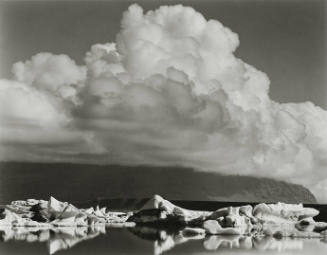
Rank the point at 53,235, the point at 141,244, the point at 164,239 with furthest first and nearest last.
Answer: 1. the point at 53,235
2. the point at 164,239
3. the point at 141,244

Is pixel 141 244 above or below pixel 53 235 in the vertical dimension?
below

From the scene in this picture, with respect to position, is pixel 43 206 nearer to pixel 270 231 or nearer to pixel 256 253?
pixel 270 231

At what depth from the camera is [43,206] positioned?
1520cm

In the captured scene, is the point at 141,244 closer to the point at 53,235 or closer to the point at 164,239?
the point at 164,239

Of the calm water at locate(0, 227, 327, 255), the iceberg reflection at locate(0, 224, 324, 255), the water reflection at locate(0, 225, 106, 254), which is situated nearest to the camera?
the calm water at locate(0, 227, 327, 255)

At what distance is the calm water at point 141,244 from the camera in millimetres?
9773

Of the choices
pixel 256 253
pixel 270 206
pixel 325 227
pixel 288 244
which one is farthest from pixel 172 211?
pixel 256 253

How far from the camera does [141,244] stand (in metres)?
11.0

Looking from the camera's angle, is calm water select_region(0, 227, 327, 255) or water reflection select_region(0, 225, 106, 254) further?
water reflection select_region(0, 225, 106, 254)

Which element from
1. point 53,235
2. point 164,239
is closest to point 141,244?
point 164,239

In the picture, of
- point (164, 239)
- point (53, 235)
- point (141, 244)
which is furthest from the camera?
point (53, 235)

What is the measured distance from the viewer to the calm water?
9773mm

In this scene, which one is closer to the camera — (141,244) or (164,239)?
(141,244)

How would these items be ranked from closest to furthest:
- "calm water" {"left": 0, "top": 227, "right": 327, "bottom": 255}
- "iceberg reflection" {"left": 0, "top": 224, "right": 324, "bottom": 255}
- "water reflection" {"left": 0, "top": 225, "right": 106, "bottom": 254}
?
"calm water" {"left": 0, "top": 227, "right": 327, "bottom": 255}
"iceberg reflection" {"left": 0, "top": 224, "right": 324, "bottom": 255}
"water reflection" {"left": 0, "top": 225, "right": 106, "bottom": 254}
